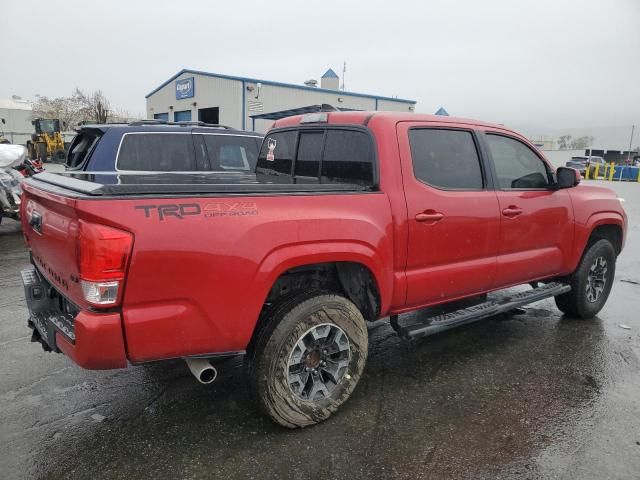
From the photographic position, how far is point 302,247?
9.10 ft

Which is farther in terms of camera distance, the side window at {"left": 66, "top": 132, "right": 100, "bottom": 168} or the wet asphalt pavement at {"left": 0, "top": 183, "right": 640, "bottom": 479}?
the side window at {"left": 66, "top": 132, "right": 100, "bottom": 168}

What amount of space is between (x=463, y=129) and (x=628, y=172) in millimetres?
38016

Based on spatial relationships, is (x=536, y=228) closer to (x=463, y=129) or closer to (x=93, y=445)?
(x=463, y=129)

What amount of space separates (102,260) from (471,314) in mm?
2791

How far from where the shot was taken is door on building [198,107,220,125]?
25694mm

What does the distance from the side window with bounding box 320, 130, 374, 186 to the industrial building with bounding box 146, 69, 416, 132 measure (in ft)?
57.5

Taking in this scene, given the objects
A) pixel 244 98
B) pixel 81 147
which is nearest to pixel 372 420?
pixel 81 147

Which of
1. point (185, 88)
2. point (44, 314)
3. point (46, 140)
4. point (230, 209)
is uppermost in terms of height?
point (185, 88)

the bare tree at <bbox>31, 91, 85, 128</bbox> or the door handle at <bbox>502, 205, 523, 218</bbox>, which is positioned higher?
the bare tree at <bbox>31, 91, 85, 128</bbox>

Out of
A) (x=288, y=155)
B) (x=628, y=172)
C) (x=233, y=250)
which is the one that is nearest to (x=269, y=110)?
(x=288, y=155)

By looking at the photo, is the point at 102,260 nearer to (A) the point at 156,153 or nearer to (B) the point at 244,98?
(A) the point at 156,153

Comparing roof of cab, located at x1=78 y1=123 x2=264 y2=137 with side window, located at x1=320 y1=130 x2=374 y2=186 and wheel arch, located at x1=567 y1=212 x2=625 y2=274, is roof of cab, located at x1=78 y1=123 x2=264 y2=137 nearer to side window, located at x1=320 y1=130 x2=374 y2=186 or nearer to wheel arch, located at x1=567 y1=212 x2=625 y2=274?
side window, located at x1=320 y1=130 x2=374 y2=186

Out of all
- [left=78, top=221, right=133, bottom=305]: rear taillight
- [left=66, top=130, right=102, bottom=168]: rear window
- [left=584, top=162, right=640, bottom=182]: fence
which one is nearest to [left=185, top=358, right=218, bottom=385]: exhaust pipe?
[left=78, top=221, right=133, bottom=305]: rear taillight

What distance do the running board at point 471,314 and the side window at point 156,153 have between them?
385cm
